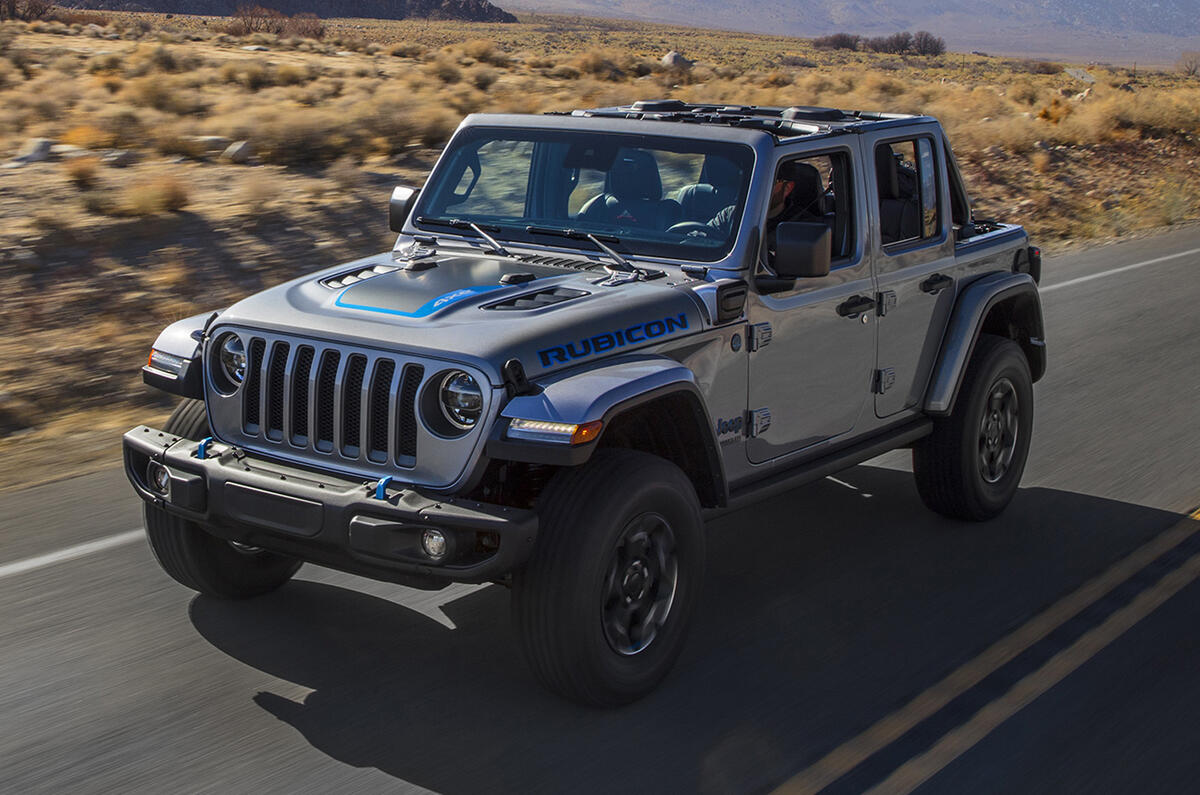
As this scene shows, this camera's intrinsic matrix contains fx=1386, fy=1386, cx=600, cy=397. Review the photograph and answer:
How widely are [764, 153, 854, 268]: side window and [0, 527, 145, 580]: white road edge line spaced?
309 cm

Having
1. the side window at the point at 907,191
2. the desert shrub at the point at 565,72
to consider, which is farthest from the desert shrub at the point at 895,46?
the side window at the point at 907,191

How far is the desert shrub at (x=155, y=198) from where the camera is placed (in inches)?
492

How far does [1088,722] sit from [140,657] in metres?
3.19

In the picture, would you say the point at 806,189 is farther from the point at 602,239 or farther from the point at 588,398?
the point at 588,398

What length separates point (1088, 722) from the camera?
177 inches

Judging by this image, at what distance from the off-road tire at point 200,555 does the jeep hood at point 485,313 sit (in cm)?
41

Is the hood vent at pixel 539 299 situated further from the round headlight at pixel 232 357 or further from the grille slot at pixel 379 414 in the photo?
the round headlight at pixel 232 357

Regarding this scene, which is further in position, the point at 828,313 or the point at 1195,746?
the point at 828,313

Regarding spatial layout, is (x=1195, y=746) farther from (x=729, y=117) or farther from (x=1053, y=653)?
(x=729, y=117)

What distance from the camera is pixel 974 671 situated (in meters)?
4.88

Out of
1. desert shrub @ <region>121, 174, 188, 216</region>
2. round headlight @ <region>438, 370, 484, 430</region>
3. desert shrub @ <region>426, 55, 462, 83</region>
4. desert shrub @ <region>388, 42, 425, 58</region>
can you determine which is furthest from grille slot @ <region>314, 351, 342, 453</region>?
desert shrub @ <region>388, 42, 425, 58</region>

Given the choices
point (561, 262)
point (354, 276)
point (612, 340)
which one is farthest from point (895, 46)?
point (612, 340)

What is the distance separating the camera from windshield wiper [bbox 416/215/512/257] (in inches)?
212

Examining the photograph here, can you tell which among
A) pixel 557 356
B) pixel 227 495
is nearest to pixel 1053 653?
pixel 557 356
